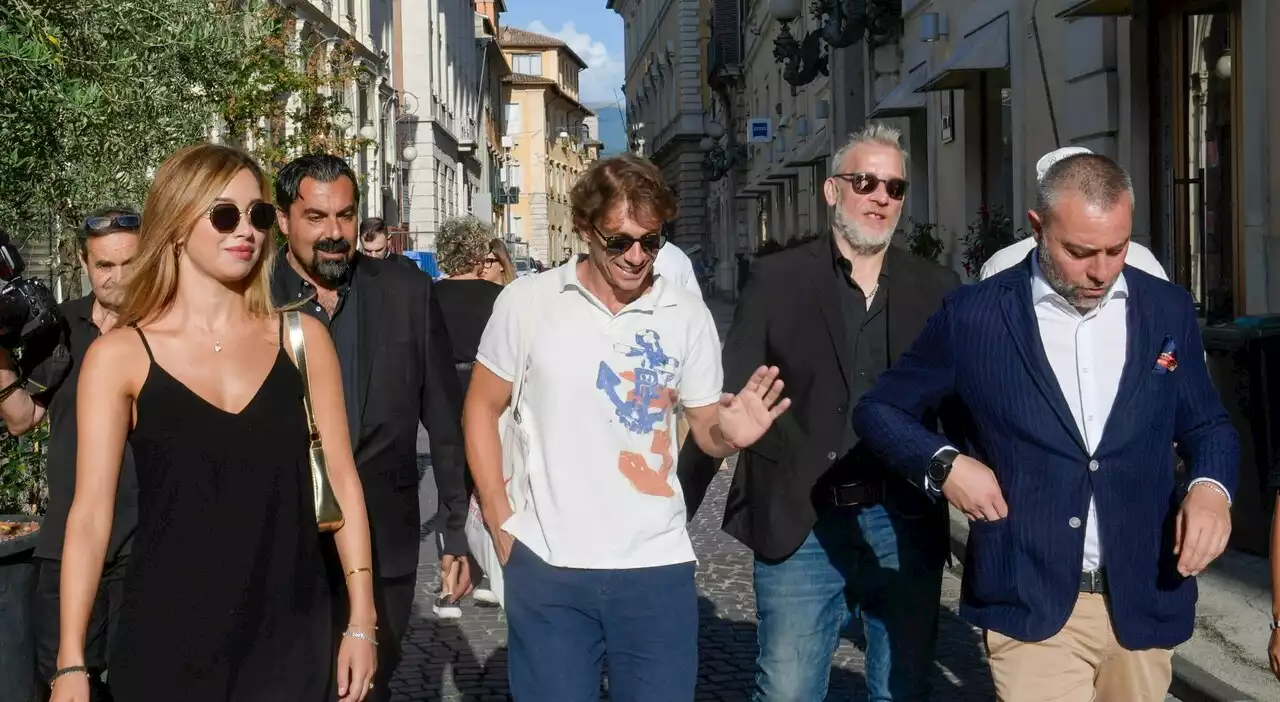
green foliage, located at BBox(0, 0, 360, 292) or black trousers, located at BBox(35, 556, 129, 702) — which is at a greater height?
green foliage, located at BBox(0, 0, 360, 292)

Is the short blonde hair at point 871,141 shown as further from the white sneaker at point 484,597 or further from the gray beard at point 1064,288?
the white sneaker at point 484,597

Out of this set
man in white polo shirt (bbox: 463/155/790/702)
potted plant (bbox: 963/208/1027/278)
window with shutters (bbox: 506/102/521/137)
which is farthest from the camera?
window with shutters (bbox: 506/102/521/137)

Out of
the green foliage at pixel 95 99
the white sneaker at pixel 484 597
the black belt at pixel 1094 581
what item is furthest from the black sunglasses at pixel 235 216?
the white sneaker at pixel 484 597

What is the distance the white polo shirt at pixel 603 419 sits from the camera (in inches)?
145

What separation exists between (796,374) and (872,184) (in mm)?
602

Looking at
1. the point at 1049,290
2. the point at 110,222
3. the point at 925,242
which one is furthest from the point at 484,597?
the point at 925,242

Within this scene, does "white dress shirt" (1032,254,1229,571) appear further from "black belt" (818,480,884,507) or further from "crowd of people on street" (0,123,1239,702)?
"black belt" (818,480,884,507)

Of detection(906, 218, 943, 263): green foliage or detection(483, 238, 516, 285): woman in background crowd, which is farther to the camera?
detection(906, 218, 943, 263): green foliage

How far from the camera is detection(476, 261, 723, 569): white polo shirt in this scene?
3.69m

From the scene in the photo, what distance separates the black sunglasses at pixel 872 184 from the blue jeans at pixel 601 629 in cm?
135

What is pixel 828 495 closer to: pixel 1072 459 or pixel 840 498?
pixel 840 498

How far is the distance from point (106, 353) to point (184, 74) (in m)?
6.76

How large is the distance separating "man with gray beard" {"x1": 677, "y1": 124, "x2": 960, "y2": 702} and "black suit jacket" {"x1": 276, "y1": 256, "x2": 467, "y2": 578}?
68 cm

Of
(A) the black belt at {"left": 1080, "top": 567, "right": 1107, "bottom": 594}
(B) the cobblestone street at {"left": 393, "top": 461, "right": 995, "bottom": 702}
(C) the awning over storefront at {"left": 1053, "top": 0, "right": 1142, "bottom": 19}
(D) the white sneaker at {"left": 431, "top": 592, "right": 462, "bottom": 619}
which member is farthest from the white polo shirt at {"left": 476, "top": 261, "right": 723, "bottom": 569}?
(C) the awning over storefront at {"left": 1053, "top": 0, "right": 1142, "bottom": 19}
